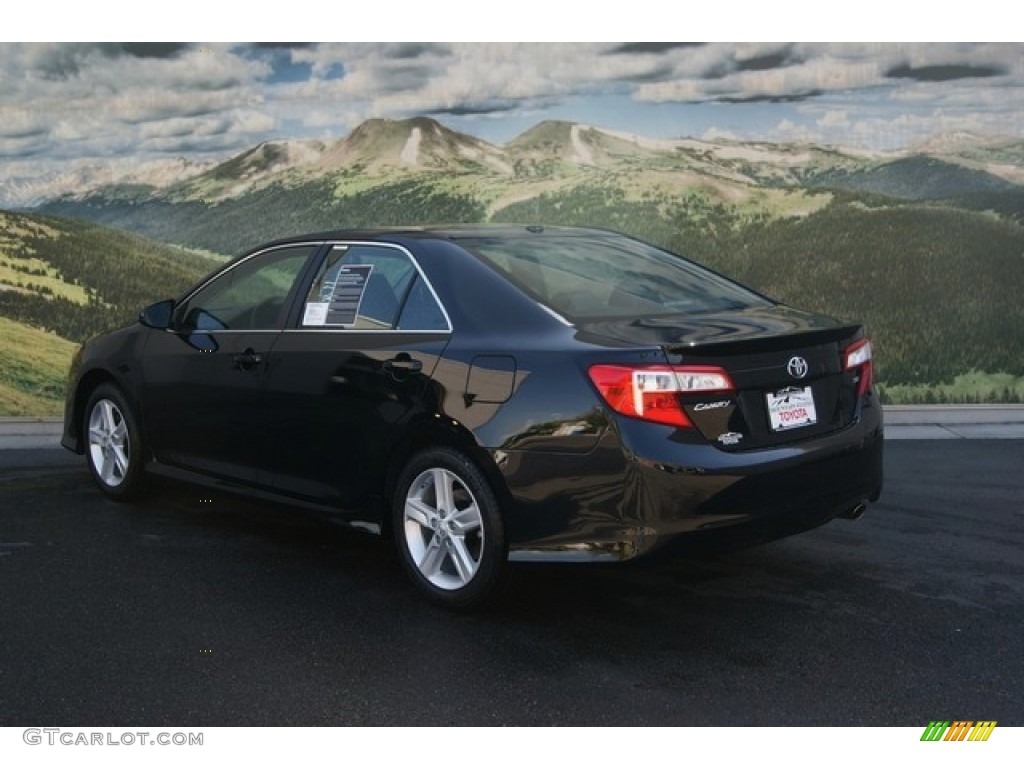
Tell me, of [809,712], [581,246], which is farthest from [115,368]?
[809,712]

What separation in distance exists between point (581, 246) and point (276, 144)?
6411 millimetres

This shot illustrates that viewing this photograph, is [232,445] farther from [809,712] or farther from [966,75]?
[966,75]

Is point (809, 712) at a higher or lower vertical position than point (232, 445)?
lower

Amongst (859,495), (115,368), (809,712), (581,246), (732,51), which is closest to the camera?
(809,712)

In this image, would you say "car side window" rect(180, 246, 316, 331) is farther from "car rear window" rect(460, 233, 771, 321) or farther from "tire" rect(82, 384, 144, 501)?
"car rear window" rect(460, 233, 771, 321)

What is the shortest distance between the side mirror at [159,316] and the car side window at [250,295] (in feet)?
0.30

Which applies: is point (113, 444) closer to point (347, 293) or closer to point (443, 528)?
point (347, 293)

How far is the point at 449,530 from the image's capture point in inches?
193

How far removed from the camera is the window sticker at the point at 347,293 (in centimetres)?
547

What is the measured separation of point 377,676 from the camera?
429cm

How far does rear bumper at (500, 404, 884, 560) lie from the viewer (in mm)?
4379

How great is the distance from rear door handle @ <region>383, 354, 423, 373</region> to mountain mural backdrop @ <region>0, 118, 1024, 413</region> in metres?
6.57

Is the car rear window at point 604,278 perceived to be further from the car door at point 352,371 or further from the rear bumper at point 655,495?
the rear bumper at point 655,495
